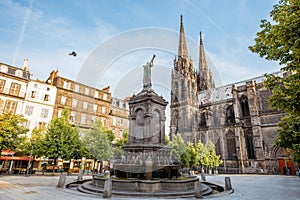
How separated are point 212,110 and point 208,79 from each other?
70.5 ft

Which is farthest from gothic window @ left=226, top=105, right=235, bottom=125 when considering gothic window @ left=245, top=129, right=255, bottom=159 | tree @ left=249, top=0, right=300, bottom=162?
tree @ left=249, top=0, right=300, bottom=162

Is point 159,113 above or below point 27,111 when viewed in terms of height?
below

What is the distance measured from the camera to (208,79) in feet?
222

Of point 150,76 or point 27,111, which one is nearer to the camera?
point 150,76

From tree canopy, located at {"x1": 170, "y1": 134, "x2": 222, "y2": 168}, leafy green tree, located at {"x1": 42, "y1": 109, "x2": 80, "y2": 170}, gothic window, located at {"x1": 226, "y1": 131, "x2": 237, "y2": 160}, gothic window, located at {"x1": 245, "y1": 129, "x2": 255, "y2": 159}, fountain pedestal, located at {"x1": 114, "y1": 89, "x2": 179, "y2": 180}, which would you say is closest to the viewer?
fountain pedestal, located at {"x1": 114, "y1": 89, "x2": 179, "y2": 180}

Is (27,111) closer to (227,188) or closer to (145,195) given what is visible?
(145,195)

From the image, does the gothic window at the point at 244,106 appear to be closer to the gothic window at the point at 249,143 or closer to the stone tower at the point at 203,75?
the gothic window at the point at 249,143

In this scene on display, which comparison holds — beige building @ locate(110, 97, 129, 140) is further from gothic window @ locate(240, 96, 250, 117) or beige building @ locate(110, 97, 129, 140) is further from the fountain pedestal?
gothic window @ locate(240, 96, 250, 117)

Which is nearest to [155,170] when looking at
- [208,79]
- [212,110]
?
[212,110]

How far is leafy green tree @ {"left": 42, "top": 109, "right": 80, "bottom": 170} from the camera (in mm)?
21013

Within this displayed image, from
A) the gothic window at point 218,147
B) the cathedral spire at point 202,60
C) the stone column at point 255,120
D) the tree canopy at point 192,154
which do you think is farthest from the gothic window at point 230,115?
the cathedral spire at point 202,60

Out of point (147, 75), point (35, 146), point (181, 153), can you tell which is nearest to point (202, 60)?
point (181, 153)

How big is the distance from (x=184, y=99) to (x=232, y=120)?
1362 centimetres

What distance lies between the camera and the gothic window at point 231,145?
39947mm
